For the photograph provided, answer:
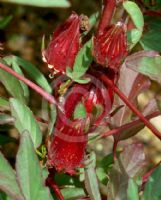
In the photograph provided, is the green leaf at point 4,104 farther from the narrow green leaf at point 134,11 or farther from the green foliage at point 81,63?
the narrow green leaf at point 134,11

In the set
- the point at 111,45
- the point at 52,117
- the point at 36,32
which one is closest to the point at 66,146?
the point at 52,117

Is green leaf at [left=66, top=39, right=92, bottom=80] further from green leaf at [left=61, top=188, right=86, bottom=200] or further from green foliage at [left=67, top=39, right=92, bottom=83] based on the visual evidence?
green leaf at [left=61, top=188, right=86, bottom=200]

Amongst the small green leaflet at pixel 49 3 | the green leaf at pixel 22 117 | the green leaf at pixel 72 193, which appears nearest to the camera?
the small green leaflet at pixel 49 3

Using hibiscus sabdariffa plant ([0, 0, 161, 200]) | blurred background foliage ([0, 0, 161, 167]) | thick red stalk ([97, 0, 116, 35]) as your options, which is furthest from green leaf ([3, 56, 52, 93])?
blurred background foliage ([0, 0, 161, 167])

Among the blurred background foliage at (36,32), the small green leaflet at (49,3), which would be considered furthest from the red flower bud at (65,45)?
Answer: the blurred background foliage at (36,32)

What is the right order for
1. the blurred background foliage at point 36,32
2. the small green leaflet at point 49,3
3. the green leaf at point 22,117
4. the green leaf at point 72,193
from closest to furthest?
the small green leaflet at point 49,3 → the green leaf at point 22,117 → the green leaf at point 72,193 → the blurred background foliage at point 36,32

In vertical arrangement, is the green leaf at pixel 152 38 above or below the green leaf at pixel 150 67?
below

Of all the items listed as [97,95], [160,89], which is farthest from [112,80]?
[160,89]
